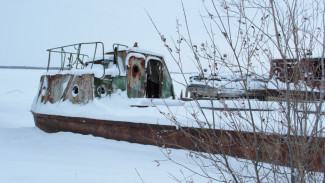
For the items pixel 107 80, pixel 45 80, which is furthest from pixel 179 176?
pixel 45 80

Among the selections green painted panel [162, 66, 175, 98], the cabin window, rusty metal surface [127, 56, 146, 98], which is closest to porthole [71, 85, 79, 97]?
rusty metal surface [127, 56, 146, 98]

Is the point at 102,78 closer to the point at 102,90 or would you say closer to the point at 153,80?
the point at 102,90

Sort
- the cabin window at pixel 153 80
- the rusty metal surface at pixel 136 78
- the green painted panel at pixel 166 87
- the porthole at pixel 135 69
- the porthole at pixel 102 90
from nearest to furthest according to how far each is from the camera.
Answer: the porthole at pixel 102 90 < the rusty metal surface at pixel 136 78 < the porthole at pixel 135 69 < the green painted panel at pixel 166 87 < the cabin window at pixel 153 80

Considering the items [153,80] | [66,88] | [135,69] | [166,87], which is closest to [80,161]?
[66,88]

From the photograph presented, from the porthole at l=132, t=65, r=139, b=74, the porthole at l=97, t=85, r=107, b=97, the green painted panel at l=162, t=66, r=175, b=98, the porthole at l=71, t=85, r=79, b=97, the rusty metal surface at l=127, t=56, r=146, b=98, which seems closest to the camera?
the porthole at l=97, t=85, r=107, b=97

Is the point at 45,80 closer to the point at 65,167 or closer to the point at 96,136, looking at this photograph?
the point at 96,136

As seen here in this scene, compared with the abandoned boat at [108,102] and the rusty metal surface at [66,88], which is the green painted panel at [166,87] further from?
the rusty metal surface at [66,88]

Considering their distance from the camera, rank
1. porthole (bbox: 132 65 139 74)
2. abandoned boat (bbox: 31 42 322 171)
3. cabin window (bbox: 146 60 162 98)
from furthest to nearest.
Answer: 1. cabin window (bbox: 146 60 162 98)
2. porthole (bbox: 132 65 139 74)
3. abandoned boat (bbox: 31 42 322 171)

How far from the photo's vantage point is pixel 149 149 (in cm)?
498

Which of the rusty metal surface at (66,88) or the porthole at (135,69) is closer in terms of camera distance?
the rusty metal surface at (66,88)

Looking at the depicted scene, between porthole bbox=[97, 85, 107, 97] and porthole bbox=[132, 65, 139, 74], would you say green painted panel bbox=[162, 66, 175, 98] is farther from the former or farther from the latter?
porthole bbox=[97, 85, 107, 97]

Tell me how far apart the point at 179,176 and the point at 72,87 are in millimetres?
4232

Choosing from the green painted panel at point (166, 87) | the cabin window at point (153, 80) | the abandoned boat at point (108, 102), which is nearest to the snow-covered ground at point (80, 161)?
the abandoned boat at point (108, 102)

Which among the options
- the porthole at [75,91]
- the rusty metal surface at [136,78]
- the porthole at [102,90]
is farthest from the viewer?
the rusty metal surface at [136,78]
